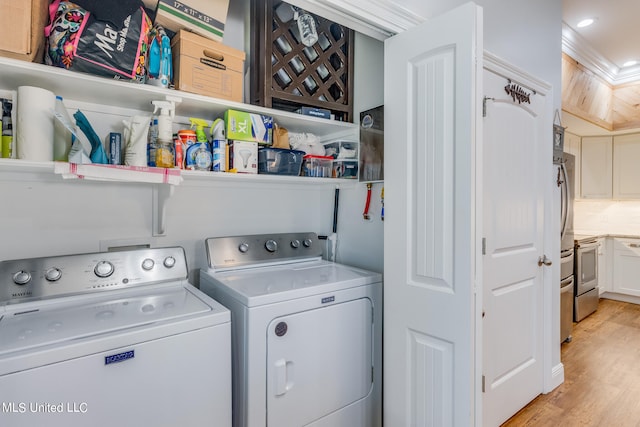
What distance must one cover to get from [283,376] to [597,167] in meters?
5.17

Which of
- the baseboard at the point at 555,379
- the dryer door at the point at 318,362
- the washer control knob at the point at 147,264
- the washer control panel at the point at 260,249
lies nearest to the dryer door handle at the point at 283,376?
the dryer door at the point at 318,362

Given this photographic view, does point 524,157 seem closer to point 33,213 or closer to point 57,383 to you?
point 57,383

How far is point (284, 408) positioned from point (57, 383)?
842mm

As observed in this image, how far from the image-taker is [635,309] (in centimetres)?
420

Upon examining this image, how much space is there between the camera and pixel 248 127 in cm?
171

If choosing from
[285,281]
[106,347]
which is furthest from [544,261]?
[106,347]

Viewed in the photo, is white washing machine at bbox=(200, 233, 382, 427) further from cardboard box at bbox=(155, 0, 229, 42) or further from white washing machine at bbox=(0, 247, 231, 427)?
cardboard box at bbox=(155, 0, 229, 42)

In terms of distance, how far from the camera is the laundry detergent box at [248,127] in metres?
1.66

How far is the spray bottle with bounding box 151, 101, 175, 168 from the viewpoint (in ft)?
4.90

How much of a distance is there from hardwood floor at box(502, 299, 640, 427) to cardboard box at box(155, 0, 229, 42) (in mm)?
2697

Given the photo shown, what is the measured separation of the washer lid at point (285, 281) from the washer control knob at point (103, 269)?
44 centimetres

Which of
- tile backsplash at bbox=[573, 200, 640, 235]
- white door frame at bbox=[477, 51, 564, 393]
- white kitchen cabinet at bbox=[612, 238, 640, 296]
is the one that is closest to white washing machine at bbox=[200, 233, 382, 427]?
white door frame at bbox=[477, 51, 564, 393]

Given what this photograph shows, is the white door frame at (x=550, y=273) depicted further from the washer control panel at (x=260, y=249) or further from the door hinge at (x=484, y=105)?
the washer control panel at (x=260, y=249)

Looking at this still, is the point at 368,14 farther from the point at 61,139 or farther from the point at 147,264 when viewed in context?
the point at 147,264
